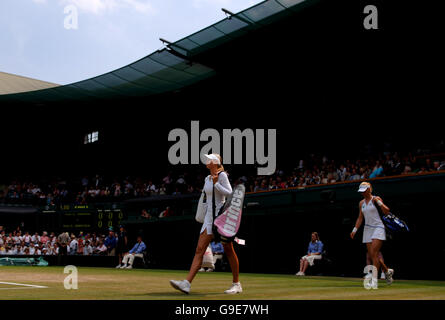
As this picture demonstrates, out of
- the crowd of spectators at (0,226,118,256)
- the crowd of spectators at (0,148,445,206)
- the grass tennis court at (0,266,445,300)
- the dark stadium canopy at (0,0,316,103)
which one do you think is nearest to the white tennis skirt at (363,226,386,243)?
the grass tennis court at (0,266,445,300)

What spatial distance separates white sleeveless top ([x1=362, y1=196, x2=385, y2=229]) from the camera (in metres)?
Result: 9.67

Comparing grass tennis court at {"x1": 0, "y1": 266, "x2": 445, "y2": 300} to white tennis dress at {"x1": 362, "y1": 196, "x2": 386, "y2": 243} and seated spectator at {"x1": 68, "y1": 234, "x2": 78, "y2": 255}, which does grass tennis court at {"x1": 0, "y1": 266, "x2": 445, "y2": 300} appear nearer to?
white tennis dress at {"x1": 362, "y1": 196, "x2": 386, "y2": 243}

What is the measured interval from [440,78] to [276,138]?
916cm

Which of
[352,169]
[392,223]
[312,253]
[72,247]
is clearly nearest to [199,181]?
[72,247]

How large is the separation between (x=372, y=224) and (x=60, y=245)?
71.0 feet

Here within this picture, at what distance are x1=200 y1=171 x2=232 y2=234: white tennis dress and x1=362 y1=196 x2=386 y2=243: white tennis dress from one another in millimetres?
3572

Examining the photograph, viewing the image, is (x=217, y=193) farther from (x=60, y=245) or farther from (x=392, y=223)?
(x=60, y=245)

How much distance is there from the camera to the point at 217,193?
296 inches

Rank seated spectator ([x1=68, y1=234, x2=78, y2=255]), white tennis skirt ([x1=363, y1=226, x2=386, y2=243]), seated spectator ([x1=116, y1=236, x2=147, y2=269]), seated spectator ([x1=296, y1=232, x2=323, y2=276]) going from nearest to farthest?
white tennis skirt ([x1=363, y1=226, x2=386, y2=243])
seated spectator ([x1=296, y1=232, x2=323, y2=276])
seated spectator ([x1=116, y1=236, x2=147, y2=269])
seated spectator ([x1=68, y1=234, x2=78, y2=255])

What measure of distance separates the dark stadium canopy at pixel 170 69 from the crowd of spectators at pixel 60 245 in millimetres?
9201

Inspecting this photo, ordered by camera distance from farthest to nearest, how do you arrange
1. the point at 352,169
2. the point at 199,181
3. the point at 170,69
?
the point at 199,181 → the point at 170,69 → the point at 352,169

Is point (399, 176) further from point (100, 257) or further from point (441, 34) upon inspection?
point (100, 257)

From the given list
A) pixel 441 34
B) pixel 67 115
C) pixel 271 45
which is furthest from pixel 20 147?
pixel 441 34

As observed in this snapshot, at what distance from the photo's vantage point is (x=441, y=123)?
2305 centimetres
